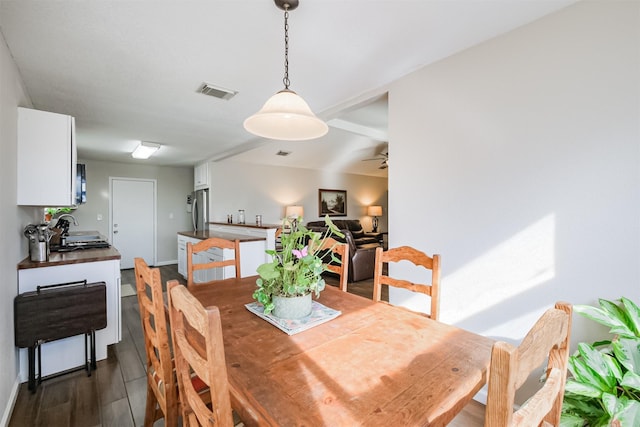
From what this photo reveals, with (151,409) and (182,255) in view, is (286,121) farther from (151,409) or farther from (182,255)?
(182,255)

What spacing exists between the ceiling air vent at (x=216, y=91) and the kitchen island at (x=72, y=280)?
173 cm

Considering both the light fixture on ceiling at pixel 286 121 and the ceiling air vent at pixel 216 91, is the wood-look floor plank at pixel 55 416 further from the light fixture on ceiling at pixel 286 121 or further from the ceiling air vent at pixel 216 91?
the ceiling air vent at pixel 216 91

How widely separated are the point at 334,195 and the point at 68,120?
5.69m

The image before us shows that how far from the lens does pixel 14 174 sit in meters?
2.04

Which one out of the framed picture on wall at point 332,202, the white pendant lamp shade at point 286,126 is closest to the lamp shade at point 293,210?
the framed picture on wall at point 332,202

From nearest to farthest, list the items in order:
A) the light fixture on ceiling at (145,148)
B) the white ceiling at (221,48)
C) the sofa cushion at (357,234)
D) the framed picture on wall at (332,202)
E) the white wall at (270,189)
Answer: the white ceiling at (221,48)
the light fixture on ceiling at (145,148)
the white wall at (270,189)
the sofa cushion at (357,234)
the framed picture on wall at (332,202)

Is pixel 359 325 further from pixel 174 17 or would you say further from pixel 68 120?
pixel 68 120

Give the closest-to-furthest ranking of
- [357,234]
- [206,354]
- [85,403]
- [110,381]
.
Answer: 1. [206,354]
2. [85,403]
3. [110,381]
4. [357,234]

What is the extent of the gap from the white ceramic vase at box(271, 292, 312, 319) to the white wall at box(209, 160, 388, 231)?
15.5 feet

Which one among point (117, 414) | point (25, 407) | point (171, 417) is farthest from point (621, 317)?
point (25, 407)

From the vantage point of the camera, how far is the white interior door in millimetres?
6148

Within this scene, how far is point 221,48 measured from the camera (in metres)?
2.01

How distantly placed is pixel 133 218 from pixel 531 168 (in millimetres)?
7086

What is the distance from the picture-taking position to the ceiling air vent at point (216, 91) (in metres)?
2.62
